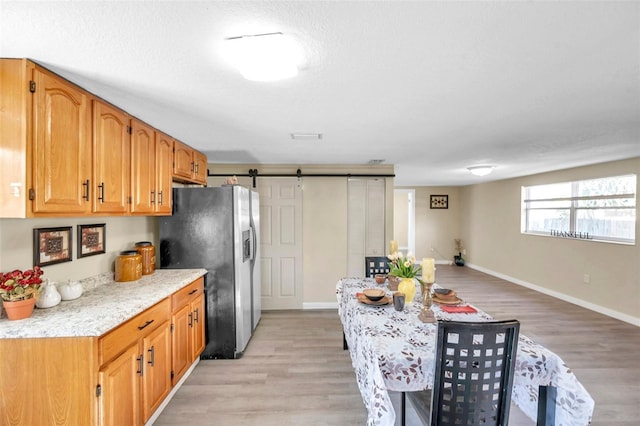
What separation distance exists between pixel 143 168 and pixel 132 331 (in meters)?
1.35

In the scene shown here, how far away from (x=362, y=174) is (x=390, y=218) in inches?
33.9

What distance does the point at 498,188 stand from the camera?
22.4 ft

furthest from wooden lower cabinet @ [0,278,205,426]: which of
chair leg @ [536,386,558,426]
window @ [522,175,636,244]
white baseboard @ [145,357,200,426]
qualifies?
window @ [522,175,636,244]

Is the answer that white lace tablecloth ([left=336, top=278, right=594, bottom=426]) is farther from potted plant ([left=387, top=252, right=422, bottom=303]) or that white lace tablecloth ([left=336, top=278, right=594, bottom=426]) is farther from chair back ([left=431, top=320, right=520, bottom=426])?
potted plant ([left=387, top=252, right=422, bottom=303])

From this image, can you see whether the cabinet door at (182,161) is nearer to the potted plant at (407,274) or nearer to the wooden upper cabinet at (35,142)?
the wooden upper cabinet at (35,142)

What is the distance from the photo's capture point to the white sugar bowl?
1951 millimetres

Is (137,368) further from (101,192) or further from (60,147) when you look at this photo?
(60,147)

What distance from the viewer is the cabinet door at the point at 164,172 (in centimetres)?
270

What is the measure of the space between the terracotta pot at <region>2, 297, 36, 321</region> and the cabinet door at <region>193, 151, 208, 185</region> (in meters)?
2.11

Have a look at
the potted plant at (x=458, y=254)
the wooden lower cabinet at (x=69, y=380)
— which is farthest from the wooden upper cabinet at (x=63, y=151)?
the potted plant at (x=458, y=254)

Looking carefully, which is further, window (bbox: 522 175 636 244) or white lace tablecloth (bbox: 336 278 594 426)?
window (bbox: 522 175 636 244)

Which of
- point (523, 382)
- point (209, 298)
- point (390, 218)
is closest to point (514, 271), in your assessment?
point (390, 218)

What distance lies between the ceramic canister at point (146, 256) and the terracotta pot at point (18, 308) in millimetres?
1126

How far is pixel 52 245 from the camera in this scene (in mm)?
1979
